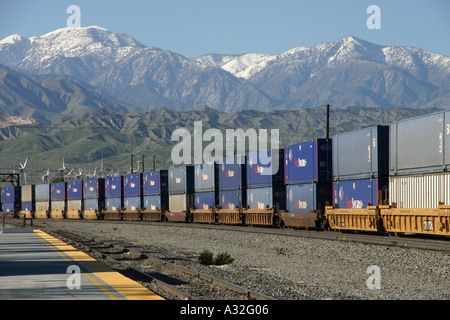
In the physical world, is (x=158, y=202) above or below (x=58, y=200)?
above

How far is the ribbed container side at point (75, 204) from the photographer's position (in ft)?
283

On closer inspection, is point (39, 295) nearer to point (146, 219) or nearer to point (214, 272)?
point (214, 272)

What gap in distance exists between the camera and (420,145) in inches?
1073

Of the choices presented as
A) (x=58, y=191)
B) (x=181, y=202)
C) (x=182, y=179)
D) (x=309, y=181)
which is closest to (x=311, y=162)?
(x=309, y=181)

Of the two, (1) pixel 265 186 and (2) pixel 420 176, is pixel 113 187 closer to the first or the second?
(1) pixel 265 186

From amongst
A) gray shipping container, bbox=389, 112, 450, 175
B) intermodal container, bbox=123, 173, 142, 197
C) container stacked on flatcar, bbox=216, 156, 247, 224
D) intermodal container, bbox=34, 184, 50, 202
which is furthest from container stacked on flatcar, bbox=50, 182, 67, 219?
gray shipping container, bbox=389, 112, 450, 175

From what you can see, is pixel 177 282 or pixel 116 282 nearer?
pixel 116 282

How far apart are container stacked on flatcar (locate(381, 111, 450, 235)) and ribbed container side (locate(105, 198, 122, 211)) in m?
51.6

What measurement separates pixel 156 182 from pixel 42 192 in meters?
39.9

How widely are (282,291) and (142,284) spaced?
4.11m

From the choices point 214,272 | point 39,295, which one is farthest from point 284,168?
point 39,295

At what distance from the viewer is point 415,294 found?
1623 cm

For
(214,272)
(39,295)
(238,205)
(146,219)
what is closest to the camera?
(39,295)

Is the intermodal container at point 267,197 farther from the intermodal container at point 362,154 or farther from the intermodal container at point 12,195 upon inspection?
the intermodal container at point 12,195
